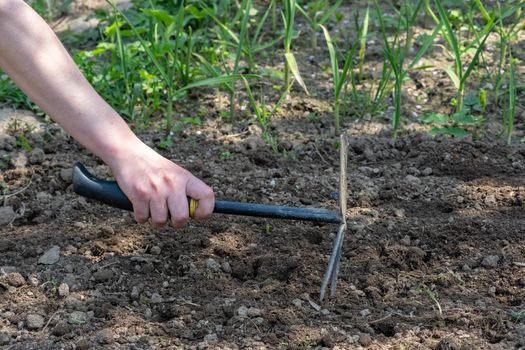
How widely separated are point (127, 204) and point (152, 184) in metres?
0.24

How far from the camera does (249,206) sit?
249 cm

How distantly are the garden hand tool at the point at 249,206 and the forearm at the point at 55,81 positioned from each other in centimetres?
22

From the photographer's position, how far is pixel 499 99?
379cm

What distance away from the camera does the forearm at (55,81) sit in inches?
84.5

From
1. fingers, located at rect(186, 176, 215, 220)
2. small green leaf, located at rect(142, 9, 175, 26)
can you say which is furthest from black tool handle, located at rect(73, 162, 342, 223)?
small green leaf, located at rect(142, 9, 175, 26)

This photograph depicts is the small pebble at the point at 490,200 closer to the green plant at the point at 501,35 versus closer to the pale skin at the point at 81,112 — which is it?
the green plant at the point at 501,35

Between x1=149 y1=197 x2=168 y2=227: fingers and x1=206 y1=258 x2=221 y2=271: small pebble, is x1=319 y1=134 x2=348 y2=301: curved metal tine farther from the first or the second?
x1=149 y1=197 x2=168 y2=227: fingers

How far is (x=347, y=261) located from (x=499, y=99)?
54.2 inches

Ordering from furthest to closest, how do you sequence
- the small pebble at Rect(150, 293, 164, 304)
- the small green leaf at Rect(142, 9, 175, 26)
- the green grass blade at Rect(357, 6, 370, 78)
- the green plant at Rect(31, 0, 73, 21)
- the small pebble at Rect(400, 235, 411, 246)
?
the green plant at Rect(31, 0, 73, 21) < the small green leaf at Rect(142, 9, 175, 26) < the green grass blade at Rect(357, 6, 370, 78) < the small pebble at Rect(400, 235, 411, 246) < the small pebble at Rect(150, 293, 164, 304)

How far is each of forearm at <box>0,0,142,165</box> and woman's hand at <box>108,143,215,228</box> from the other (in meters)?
0.03

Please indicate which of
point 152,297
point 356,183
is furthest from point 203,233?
point 356,183

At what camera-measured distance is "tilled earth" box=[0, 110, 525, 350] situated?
2.47 metres

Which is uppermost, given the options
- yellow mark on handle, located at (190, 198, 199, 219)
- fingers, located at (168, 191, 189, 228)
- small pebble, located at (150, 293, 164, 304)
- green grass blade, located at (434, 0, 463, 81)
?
green grass blade, located at (434, 0, 463, 81)

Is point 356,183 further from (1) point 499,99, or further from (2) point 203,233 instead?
(1) point 499,99
